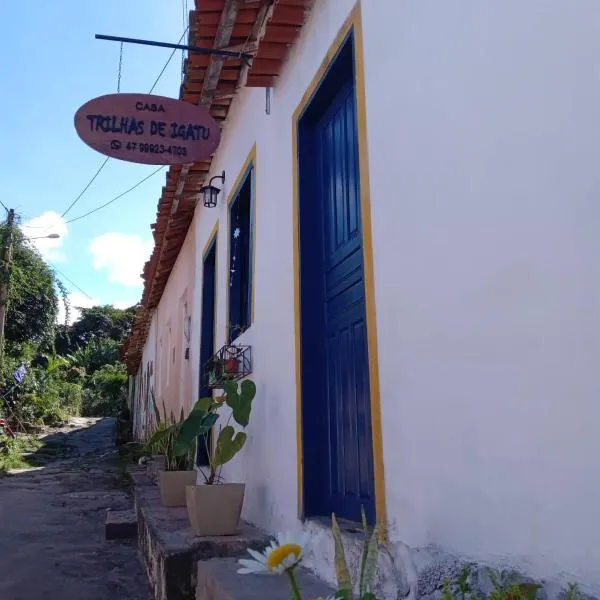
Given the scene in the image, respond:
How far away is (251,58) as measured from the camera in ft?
13.7

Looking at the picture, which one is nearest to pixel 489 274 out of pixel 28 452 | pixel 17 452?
pixel 17 452

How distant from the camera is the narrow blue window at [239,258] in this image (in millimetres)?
4988

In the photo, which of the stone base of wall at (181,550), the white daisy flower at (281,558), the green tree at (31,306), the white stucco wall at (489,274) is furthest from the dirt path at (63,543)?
the green tree at (31,306)

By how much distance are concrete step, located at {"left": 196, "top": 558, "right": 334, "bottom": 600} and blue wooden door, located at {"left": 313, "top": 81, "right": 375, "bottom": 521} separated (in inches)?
13.6

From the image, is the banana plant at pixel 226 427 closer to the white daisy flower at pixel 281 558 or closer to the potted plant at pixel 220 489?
the potted plant at pixel 220 489

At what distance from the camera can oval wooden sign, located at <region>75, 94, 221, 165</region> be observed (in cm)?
394

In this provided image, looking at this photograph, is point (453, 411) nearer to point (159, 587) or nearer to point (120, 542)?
point (159, 587)

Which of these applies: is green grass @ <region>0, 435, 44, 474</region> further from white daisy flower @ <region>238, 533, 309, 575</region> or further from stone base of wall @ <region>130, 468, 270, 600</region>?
white daisy flower @ <region>238, 533, 309, 575</region>

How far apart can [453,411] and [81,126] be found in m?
3.11

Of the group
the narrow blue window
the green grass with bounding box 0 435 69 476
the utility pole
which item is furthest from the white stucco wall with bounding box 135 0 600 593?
the utility pole

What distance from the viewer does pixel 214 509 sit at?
11.0 feet

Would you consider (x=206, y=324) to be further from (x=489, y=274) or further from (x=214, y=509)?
(x=489, y=274)

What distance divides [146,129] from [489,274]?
3.04m

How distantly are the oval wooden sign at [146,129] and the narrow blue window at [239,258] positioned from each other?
72 cm
